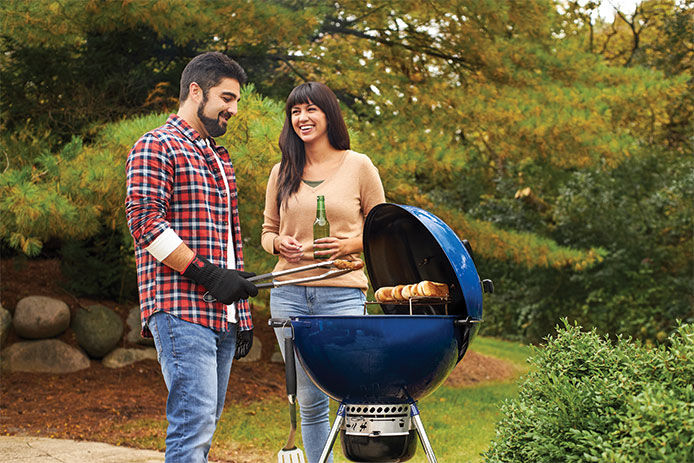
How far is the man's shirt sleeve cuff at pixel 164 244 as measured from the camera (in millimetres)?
2439

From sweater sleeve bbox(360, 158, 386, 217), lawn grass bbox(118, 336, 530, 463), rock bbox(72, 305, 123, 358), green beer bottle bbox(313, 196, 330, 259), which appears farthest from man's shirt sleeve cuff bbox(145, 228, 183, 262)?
rock bbox(72, 305, 123, 358)

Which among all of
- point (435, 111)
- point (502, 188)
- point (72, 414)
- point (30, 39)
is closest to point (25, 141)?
point (30, 39)

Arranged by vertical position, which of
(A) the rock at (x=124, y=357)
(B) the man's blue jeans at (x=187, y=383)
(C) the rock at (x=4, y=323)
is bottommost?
(A) the rock at (x=124, y=357)

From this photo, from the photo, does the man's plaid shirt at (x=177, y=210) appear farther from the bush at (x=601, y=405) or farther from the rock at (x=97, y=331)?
the rock at (x=97, y=331)

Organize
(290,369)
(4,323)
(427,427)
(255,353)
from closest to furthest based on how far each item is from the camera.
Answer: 1. (290,369)
2. (427,427)
3. (4,323)
4. (255,353)

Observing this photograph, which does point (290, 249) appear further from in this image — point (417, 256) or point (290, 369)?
point (290, 369)

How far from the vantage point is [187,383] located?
243 centimetres

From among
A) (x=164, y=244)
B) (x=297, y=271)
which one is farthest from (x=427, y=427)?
(x=164, y=244)

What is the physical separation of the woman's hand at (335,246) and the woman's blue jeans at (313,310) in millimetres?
155

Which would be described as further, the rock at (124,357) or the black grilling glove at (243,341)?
the rock at (124,357)

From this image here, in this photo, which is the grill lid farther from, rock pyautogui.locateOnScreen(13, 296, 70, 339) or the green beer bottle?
rock pyautogui.locateOnScreen(13, 296, 70, 339)

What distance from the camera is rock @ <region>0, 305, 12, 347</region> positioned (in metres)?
8.02

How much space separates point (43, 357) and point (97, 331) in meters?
0.63

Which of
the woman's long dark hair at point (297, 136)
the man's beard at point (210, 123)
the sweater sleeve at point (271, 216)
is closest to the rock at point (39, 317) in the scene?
the sweater sleeve at point (271, 216)
